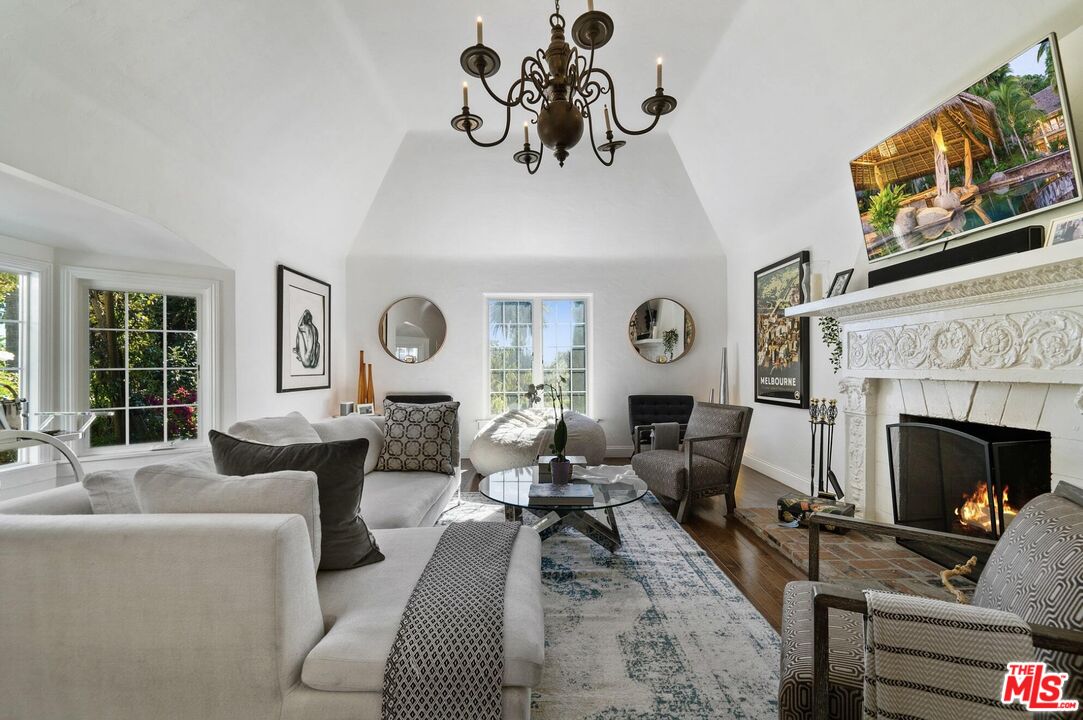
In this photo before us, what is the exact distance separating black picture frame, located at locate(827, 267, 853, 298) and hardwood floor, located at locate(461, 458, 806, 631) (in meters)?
1.72

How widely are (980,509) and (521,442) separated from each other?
2905 millimetres

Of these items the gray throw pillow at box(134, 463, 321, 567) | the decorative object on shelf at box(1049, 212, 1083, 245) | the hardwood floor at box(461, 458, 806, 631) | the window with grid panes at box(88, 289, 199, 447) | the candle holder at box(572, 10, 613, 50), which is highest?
the candle holder at box(572, 10, 613, 50)

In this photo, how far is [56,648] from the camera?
1.19 metres

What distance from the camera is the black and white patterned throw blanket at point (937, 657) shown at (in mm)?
969

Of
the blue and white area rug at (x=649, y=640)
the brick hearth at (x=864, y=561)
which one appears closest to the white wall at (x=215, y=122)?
the blue and white area rug at (x=649, y=640)

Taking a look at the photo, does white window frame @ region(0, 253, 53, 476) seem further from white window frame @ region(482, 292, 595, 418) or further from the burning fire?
the burning fire

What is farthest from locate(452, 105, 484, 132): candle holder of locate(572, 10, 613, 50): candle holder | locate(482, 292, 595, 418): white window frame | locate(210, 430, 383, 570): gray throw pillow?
locate(482, 292, 595, 418): white window frame

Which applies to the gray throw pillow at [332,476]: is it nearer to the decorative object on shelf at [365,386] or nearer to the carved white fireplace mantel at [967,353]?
the carved white fireplace mantel at [967,353]

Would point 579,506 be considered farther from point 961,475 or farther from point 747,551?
point 961,475

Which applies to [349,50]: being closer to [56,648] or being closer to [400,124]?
[400,124]

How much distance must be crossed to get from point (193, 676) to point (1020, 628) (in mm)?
1903

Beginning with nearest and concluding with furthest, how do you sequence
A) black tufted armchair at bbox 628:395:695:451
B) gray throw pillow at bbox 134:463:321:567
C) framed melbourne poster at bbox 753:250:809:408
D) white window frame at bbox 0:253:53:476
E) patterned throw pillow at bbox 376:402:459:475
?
1. gray throw pillow at bbox 134:463:321:567
2. white window frame at bbox 0:253:53:476
3. patterned throw pillow at bbox 376:402:459:475
4. framed melbourne poster at bbox 753:250:809:408
5. black tufted armchair at bbox 628:395:695:451

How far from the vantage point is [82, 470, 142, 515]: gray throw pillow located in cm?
148

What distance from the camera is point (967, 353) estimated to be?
7.85 feet
